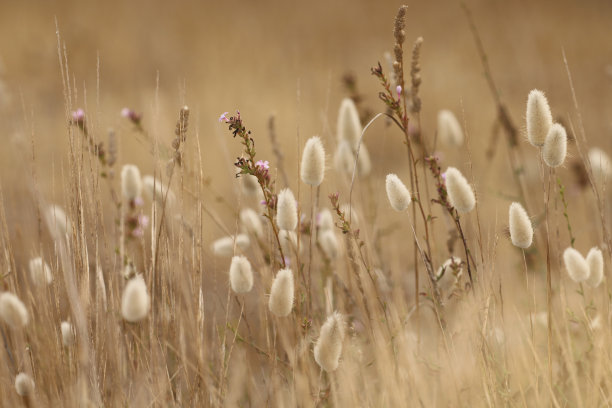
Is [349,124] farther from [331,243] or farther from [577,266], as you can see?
[577,266]

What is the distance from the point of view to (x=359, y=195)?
4.33 feet

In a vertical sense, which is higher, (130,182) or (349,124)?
(349,124)

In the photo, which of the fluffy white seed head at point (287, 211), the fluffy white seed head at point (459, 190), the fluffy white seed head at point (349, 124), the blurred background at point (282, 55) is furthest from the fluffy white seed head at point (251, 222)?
the blurred background at point (282, 55)

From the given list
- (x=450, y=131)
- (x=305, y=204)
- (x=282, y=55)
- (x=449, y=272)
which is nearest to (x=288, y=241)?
(x=449, y=272)

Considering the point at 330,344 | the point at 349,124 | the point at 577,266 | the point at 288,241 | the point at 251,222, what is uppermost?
the point at 349,124

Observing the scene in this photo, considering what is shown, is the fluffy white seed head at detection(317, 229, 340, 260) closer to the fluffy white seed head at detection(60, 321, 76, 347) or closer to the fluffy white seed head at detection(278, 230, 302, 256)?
the fluffy white seed head at detection(278, 230, 302, 256)

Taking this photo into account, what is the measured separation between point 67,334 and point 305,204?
52.4 inches

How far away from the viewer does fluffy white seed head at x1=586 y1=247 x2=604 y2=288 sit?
0.93m

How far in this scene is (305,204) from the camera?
2.15 m

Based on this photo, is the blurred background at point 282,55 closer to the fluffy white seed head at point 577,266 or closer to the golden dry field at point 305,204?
the golden dry field at point 305,204

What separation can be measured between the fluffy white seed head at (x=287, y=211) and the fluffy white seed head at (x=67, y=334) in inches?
13.3

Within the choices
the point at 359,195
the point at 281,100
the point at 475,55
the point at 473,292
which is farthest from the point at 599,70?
the point at 473,292

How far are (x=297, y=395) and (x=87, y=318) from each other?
0.31m

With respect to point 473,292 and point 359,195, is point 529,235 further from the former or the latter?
point 359,195
